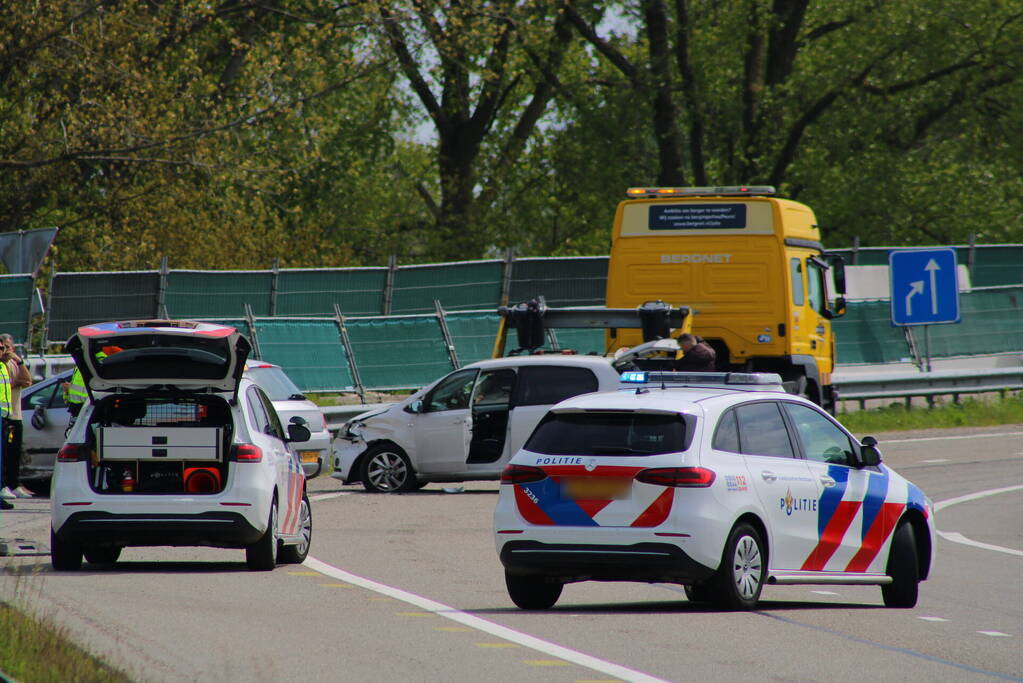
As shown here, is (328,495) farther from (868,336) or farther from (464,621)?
(868,336)

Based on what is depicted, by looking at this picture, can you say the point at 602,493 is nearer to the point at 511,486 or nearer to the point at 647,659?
the point at 511,486

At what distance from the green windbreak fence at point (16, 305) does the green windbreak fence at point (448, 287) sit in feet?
22.4

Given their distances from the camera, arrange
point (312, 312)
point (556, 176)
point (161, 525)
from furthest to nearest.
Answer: point (556, 176), point (312, 312), point (161, 525)

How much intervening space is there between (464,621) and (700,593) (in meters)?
1.53

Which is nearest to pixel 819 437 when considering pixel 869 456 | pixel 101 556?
pixel 869 456

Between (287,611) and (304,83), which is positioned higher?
(304,83)

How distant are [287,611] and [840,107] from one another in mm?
35684

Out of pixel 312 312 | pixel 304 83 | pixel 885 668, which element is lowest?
pixel 885 668

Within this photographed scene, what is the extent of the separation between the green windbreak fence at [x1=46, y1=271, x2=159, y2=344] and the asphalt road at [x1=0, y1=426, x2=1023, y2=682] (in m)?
12.5

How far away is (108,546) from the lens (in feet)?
43.1

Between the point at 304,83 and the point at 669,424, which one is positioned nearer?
the point at 669,424

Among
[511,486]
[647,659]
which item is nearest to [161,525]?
[511,486]

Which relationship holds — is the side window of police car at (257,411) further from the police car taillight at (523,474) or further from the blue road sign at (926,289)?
the blue road sign at (926,289)

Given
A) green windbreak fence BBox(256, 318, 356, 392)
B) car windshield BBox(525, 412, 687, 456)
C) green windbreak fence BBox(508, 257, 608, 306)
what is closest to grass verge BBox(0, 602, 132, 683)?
car windshield BBox(525, 412, 687, 456)
